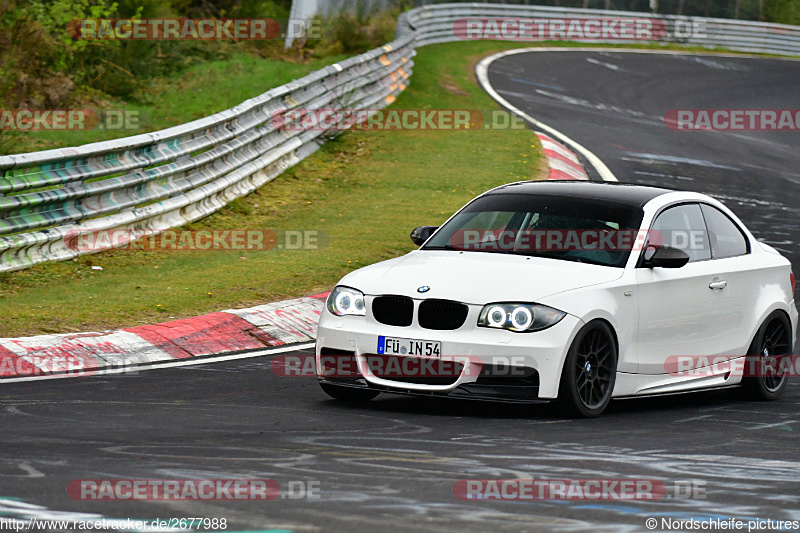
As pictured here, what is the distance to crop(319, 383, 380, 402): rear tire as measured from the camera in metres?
8.68

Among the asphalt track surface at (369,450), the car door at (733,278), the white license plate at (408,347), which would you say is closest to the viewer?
the asphalt track surface at (369,450)

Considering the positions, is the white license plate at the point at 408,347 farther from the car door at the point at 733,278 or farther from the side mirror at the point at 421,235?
the car door at the point at 733,278

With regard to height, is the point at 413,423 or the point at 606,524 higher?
the point at 606,524

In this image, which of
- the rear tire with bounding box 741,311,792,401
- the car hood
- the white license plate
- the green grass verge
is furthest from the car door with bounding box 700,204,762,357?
the green grass verge

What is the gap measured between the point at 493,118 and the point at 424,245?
52.8 feet

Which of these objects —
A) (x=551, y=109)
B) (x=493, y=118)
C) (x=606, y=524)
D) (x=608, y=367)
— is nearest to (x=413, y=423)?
(x=608, y=367)

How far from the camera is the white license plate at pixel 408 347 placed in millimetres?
7992

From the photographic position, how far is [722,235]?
9.70m

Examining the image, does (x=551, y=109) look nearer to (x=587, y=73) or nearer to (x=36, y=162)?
(x=587, y=73)

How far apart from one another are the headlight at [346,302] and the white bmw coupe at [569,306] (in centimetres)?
1

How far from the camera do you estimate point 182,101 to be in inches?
914

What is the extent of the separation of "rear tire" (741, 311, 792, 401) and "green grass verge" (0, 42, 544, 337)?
14.3 ft

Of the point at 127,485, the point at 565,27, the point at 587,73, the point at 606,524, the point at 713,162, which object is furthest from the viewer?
the point at 565,27

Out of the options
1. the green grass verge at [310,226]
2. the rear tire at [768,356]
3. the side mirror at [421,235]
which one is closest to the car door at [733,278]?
the rear tire at [768,356]
